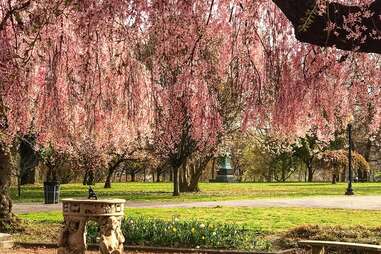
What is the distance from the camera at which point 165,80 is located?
38.9ft

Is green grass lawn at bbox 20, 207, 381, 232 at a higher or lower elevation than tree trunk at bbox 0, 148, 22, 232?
lower

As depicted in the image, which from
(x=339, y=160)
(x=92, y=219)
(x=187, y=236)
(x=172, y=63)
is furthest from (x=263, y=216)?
(x=339, y=160)

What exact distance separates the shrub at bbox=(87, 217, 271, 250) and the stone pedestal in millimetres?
2836

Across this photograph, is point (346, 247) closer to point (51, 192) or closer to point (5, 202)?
point (5, 202)

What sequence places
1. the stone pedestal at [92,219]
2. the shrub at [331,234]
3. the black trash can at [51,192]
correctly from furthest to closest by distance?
1. the black trash can at [51,192]
2. the shrub at [331,234]
3. the stone pedestal at [92,219]

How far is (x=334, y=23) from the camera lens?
5.73 m

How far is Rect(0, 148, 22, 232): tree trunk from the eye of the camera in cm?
1393

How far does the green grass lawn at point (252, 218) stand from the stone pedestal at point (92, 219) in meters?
3.93

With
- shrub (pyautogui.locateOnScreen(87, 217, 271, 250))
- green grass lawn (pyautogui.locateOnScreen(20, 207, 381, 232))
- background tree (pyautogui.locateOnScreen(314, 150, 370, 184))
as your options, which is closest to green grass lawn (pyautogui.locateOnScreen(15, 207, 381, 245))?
green grass lawn (pyautogui.locateOnScreen(20, 207, 381, 232))

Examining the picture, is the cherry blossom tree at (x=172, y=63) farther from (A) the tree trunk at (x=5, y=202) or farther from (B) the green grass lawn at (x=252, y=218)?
(B) the green grass lawn at (x=252, y=218)

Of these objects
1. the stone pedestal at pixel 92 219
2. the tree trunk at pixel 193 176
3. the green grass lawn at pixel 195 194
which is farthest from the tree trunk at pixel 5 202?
the tree trunk at pixel 193 176

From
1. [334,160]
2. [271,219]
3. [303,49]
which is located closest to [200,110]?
[303,49]

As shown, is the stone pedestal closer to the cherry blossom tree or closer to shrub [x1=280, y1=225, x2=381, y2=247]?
the cherry blossom tree

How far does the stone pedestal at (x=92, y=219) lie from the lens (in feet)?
29.5
